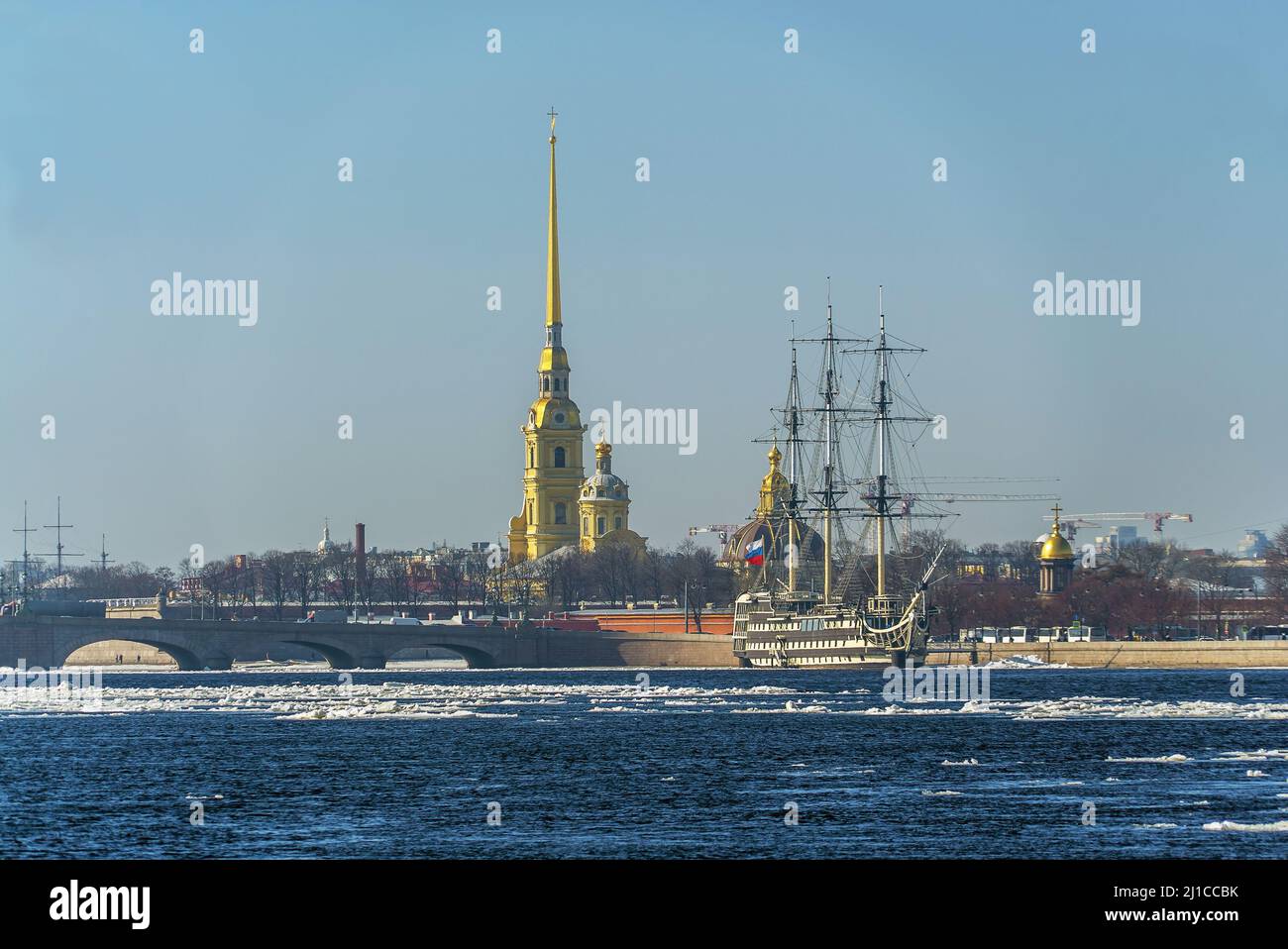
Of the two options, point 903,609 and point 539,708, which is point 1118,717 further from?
point 903,609

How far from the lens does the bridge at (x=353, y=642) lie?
126 metres

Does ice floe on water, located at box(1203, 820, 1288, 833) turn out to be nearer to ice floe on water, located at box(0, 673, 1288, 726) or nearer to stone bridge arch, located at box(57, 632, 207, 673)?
ice floe on water, located at box(0, 673, 1288, 726)

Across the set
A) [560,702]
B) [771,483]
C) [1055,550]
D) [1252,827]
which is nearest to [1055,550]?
[1055,550]

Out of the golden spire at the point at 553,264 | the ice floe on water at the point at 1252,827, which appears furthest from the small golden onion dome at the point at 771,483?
the ice floe on water at the point at 1252,827

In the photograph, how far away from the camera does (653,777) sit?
4647cm

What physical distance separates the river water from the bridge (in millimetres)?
42209

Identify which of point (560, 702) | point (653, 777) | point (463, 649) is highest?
point (463, 649)

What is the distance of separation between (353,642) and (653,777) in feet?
270

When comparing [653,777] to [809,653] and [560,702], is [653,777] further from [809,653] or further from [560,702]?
[809,653]

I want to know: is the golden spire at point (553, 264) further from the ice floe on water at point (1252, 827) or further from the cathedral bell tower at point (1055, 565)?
the ice floe on water at point (1252, 827)

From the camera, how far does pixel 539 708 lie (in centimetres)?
7444

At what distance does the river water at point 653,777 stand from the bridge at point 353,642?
4221 centimetres
